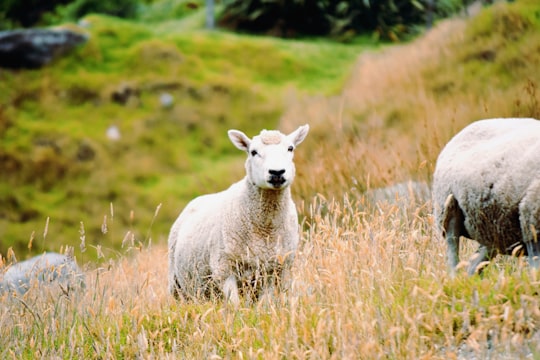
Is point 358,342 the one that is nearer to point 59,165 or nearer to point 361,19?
point 59,165

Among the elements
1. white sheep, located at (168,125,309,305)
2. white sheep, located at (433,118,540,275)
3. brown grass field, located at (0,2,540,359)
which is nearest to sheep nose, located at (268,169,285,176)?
white sheep, located at (168,125,309,305)

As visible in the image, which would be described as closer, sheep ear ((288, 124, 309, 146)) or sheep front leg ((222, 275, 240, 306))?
sheep front leg ((222, 275, 240, 306))

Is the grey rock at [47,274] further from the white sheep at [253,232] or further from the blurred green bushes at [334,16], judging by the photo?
the blurred green bushes at [334,16]

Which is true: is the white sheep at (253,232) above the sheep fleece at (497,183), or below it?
below

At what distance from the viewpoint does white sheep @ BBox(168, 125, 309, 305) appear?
5.40 meters

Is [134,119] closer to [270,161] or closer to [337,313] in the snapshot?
[270,161]

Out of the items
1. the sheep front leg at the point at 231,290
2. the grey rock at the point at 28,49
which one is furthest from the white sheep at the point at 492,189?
the grey rock at the point at 28,49

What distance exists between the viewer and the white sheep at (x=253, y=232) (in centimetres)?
540

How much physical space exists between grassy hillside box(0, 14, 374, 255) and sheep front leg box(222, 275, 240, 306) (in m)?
9.33

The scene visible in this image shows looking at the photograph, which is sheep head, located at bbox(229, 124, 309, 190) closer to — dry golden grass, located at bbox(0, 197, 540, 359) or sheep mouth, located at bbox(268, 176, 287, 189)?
sheep mouth, located at bbox(268, 176, 287, 189)

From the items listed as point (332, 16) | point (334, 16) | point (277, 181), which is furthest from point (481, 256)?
point (334, 16)

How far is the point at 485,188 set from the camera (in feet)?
12.7

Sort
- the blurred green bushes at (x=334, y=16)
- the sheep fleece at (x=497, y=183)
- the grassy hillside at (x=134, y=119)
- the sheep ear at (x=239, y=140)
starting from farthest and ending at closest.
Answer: the blurred green bushes at (x=334, y=16) → the grassy hillside at (x=134, y=119) → the sheep ear at (x=239, y=140) → the sheep fleece at (x=497, y=183)

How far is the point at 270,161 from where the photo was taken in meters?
5.38
